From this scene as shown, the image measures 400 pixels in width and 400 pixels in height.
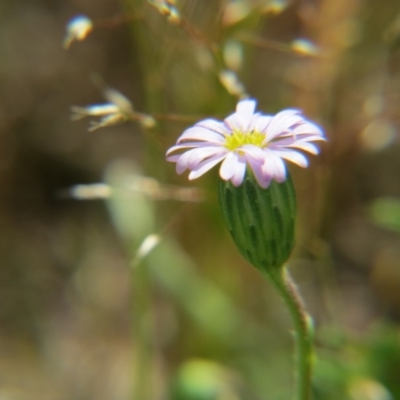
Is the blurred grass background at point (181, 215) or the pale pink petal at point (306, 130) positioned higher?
the blurred grass background at point (181, 215)

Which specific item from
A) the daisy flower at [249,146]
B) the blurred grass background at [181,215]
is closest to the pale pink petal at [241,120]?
the daisy flower at [249,146]

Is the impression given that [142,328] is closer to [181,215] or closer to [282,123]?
[181,215]

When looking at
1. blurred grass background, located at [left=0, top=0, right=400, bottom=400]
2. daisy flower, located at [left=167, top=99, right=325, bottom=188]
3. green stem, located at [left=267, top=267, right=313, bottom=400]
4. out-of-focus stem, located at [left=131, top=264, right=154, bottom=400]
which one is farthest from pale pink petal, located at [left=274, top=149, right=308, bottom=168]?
out-of-focus stem, located at [left=131, top=264, right=154, bottom=400]

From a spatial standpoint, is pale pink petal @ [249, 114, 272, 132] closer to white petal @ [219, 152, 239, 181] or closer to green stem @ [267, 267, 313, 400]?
white petal @ [219, 152, 239, 181]

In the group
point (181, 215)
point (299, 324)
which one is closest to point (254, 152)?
point (299, 324)

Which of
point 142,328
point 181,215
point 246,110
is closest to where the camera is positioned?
point 246,110

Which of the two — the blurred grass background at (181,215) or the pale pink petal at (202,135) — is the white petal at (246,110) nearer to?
the pale pink petal at (202,135)

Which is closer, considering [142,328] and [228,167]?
[228,167]

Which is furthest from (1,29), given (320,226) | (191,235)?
(320,226)
